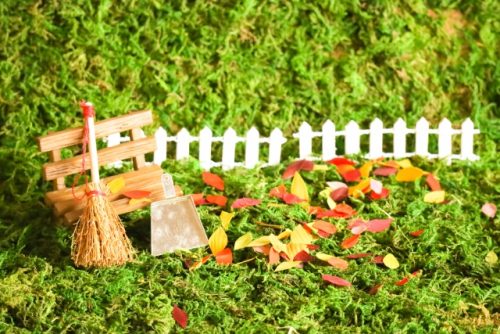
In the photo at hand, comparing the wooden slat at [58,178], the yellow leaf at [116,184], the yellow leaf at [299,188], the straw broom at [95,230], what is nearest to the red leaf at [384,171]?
the yellow leaf at [299,188]

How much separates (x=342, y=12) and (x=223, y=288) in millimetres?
1842

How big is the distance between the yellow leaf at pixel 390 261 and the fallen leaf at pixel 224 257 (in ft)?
2.14

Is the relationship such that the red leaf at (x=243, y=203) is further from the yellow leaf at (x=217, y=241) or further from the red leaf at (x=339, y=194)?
the red leaf at (x=339, y=194)

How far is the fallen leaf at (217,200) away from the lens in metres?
3.46

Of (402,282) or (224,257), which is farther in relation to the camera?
(224,257)

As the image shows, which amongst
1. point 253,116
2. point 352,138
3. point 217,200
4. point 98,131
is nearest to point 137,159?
point 98,131

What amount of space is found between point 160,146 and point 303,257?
3.53ft

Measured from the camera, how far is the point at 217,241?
317 cm

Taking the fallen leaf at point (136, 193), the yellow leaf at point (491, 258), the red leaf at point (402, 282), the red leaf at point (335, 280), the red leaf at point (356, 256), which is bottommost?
the red leaf at point (402, 282)

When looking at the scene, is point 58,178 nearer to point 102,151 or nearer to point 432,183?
point 102,151

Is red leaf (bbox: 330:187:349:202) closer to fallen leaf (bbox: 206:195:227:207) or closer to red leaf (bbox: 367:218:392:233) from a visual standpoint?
red leaf (bbox: 367:218:392:233)

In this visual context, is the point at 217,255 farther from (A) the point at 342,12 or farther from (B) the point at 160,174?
(A) the point at 342,12

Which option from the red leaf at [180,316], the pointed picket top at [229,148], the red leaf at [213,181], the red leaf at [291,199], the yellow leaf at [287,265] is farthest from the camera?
the pointed picket top at [229,148]

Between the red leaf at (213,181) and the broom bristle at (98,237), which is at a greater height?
the red leaf at (213,181)
